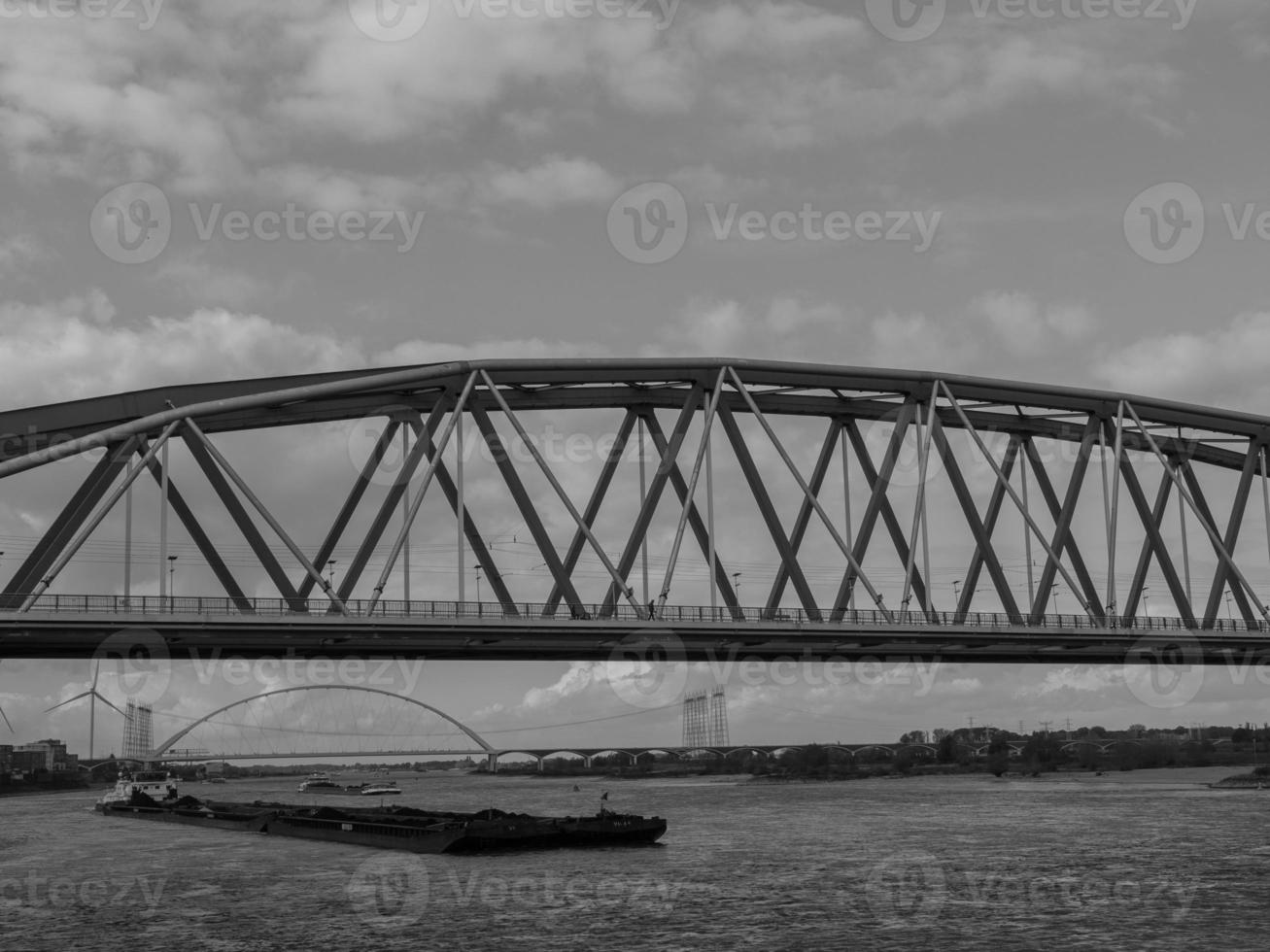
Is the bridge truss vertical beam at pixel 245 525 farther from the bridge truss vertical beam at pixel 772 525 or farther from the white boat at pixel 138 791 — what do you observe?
the white boat at pixel 138 791

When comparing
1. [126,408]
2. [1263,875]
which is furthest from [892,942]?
[126,408]

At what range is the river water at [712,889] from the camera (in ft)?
132

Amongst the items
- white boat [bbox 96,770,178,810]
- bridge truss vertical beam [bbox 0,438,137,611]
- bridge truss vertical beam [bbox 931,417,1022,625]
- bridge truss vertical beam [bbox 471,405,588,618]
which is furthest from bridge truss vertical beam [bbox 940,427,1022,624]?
white boat [bbox 96,770,178,810]

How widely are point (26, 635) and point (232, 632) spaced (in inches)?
271

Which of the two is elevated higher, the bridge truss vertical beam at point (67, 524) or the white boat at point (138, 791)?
the bridge truss vertical beam at point (67, 524)

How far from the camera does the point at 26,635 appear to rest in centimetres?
4869

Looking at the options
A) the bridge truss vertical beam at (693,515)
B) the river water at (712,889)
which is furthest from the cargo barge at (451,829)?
the bridge truss vertical beam at (693,515)

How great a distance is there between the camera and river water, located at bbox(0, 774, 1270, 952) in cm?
4009

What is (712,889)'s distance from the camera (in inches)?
1999

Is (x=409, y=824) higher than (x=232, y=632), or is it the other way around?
(x=232, y=632)

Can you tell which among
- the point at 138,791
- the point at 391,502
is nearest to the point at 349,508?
the point at 391,502

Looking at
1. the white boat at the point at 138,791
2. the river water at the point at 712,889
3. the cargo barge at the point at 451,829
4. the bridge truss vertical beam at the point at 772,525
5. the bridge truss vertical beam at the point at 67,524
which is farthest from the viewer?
the white boat at the point at 138,791

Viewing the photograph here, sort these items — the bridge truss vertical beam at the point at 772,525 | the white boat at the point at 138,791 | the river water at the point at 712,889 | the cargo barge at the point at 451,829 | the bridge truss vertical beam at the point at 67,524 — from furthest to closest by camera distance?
the white boat at the point at 138,791 < the cargo barge at the point at 451,829 < the bridge truss vertical beam at the point at 772,525 < the bridge truss vertical beam at the point at 67,524 < the river water at the point at 712,889

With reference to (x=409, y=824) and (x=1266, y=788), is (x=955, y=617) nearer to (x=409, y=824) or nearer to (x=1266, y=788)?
(x=409, y=824)
